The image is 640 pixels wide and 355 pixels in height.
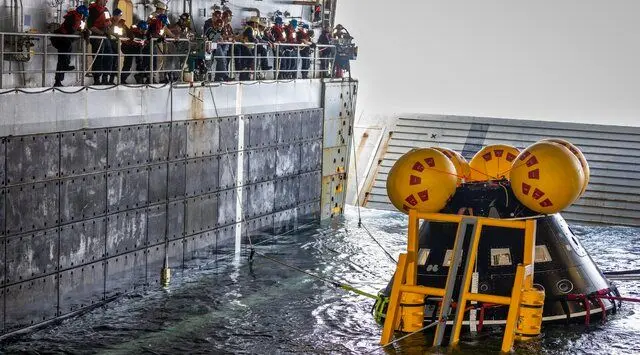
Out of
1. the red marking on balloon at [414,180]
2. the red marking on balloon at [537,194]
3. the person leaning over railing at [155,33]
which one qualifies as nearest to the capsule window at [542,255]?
the red marking on balloon at [537,194]

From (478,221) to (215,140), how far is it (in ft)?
25.4

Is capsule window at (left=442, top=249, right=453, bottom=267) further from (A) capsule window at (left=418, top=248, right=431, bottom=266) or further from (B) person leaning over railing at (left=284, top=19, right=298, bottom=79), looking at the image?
(B) person leaning over railing at (left=284, top=19, right=298, bottom=79)

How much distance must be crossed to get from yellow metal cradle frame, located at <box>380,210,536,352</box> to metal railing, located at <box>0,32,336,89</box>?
6.08 metres

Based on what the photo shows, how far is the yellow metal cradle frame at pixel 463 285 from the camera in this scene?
17.1 meters

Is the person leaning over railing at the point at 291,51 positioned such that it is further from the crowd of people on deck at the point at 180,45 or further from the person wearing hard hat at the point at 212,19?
the person wearing hard hat at the point at 212,19

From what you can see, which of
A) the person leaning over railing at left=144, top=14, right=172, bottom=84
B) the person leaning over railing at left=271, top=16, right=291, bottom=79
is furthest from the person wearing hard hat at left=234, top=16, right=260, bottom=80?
the person leaning over railing at left=144, top=14, right=172, bottom=84

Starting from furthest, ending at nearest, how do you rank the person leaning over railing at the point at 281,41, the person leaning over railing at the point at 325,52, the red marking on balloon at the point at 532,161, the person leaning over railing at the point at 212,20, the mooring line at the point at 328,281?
the person leaning over railing at the point at 325,52 < the person leaning over railing at the point at 281,41 < the person leaning over railing at the point at 212,20 < the mooring line at the point at 328,281 < the red marking on balloon at the point at 532,161

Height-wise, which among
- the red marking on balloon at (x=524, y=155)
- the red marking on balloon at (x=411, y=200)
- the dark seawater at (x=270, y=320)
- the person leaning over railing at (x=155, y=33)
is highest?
the person leaning over railing at (x=155, y=33)

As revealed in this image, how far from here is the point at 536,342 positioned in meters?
17.7

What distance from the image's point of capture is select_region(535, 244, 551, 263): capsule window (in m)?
18.5

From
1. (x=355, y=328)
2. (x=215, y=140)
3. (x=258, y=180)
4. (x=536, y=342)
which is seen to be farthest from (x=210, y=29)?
(x=536, y=342)

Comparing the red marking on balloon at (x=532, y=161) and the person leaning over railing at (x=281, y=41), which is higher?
the person leaning over railing at (x=281, y=41)

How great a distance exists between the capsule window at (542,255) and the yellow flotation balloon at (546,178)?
0.77 meters

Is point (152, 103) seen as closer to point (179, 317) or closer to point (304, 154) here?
point (179, 317)
